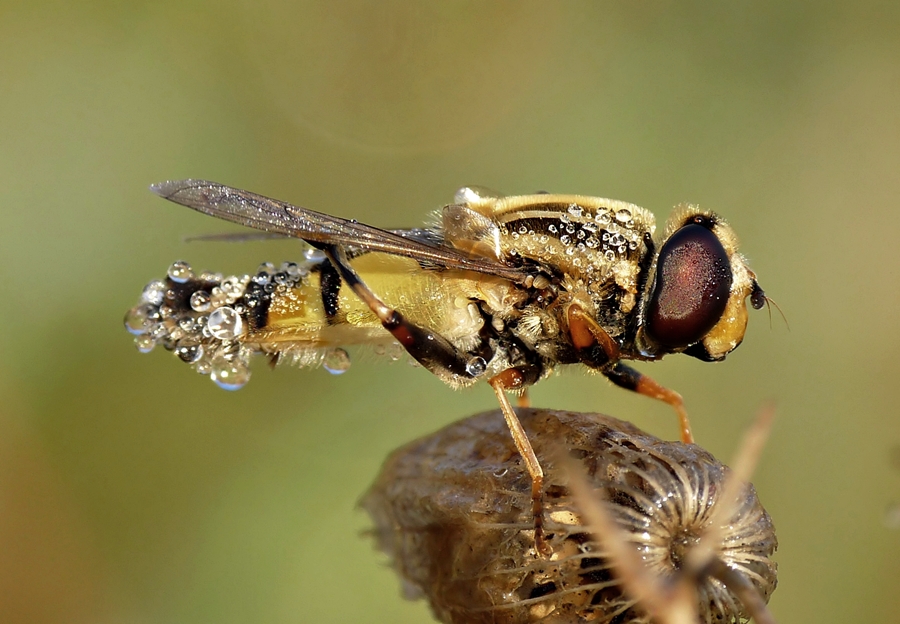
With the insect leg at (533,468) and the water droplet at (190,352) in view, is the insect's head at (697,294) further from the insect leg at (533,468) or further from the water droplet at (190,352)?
the water droplet at (190,352)

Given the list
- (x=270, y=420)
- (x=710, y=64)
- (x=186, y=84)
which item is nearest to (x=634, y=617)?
(x=270, y=420)

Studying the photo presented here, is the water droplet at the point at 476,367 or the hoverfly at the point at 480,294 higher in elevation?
the hoverfly at the point at 480,294

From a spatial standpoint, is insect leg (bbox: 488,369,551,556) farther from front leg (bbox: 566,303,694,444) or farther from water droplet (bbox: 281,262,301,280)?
water droplet (bbox: 281,262,301,280)

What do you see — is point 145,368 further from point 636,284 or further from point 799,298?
point 799,298

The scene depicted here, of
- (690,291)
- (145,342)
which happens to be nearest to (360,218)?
(145,342)

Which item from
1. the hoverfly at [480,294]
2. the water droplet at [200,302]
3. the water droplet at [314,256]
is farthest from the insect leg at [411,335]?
the water droplet at [200,302]

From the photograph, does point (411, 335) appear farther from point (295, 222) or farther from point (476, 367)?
point (295, 222)
